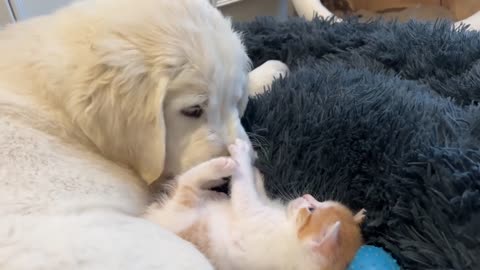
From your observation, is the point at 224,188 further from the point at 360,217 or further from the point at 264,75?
the point at 264,75

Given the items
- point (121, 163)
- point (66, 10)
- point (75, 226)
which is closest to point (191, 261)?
point (75, 226)

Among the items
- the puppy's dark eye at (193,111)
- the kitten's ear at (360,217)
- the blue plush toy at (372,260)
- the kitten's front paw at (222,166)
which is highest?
the puppy's dark eye at (193,111)

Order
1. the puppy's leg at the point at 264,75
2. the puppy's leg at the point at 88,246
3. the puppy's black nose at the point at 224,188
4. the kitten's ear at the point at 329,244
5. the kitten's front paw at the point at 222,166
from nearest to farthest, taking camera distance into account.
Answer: the puppy's leg at the point at 88,246
the kitten's ear at the point at 329,244
the kitten's front paw at the point at 222,166
the puppy's black nose at the point at 224,188
the puppy's leg at the point at 264,75

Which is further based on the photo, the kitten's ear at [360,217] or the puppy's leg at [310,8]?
the puppy's leg at [310,8]

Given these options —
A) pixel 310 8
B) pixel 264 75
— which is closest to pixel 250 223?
pixel 264 75

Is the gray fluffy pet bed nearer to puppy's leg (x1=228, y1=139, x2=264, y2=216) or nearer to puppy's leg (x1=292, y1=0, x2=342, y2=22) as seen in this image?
puppy's leg (x1=228, y1=139, x2=264, y2=216)

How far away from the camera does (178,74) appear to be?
4.55 ft

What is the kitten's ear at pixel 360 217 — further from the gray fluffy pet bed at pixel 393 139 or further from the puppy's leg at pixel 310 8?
the puppy's leg at pixel 310 8

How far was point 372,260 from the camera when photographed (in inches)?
51.3

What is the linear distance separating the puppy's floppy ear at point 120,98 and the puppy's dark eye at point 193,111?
0.06 m

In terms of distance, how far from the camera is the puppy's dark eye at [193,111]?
4.69 ft

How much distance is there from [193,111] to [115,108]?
0.18m

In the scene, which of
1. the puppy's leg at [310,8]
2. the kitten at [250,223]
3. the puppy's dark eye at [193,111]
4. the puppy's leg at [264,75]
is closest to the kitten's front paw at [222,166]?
the kitten at [250,223]

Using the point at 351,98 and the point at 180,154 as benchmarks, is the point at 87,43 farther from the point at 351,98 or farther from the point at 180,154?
the point at 351,98
